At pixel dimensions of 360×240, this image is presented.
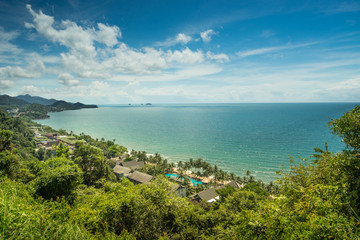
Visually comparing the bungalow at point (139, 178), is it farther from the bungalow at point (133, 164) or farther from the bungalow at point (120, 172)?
the bungalow at point (133, 164)

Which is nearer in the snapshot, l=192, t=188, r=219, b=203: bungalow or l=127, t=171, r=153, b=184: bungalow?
l=192, t=188, r=219, b=203: bungalow

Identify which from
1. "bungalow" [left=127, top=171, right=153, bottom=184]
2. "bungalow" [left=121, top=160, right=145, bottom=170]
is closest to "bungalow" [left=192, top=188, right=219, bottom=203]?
"bungalow" [left=127, top=171, right=153, bottom=184]

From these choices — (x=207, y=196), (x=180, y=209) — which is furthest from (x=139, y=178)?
(x=180, y=209)

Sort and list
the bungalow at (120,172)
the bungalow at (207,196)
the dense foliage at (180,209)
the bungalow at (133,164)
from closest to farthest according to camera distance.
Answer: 1. the dense foliage at (180,209)
2. the bungalow at (207,196)
3. the bungalow at (120,172)
4. the bungalow at (133,164)

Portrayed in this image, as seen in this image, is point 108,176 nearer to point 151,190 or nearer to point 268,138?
point 151,190

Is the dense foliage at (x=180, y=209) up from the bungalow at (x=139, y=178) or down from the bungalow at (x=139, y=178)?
up

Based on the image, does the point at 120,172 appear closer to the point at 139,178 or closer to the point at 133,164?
the point at 139,178

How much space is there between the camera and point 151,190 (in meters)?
11.6

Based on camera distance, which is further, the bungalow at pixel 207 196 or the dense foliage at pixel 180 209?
the bungalow at pixel 207 196

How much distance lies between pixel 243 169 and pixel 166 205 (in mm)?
46726

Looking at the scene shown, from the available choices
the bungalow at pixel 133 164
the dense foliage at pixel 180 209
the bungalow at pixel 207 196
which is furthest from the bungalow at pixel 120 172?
the dense foliage at pixel 180 209

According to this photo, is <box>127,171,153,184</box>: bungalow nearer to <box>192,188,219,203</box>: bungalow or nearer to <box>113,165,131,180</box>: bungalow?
<box>113,165,131,180</box>: bungalow

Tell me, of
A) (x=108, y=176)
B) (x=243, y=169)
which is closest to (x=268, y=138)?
(x=243, y=169)

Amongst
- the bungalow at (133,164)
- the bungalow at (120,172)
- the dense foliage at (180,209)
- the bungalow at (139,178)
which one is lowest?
the bungalow at (133,164)
